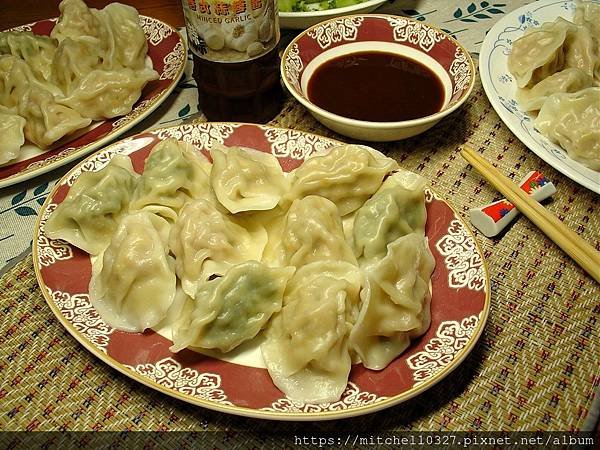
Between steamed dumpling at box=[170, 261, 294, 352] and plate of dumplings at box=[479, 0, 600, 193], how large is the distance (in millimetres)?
1087

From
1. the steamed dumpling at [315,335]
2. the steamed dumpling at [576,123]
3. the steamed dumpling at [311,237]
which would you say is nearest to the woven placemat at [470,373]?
the steamed dumpling at [315,335]

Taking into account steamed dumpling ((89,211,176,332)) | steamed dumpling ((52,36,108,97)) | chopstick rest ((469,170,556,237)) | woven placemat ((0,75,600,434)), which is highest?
steamed dumpling ((52,36,108,97))

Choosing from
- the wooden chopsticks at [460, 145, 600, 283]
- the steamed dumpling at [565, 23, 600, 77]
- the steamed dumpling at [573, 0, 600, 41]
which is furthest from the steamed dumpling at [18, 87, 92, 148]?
the steamed dumpling at [573, 0, 600, 41]

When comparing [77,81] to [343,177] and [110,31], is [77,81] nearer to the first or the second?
[110,31]

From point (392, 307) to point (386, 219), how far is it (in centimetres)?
31

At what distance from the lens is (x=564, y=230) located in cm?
186

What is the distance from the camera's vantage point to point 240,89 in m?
2.25

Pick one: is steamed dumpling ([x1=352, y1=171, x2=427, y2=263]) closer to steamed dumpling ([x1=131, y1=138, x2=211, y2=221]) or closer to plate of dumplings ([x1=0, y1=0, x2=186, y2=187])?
steamed dumpling ([x1=131, y1=138, x2=211, y2=221])

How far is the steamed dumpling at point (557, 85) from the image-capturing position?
227 centimetres

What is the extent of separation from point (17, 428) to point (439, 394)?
110 centimetres

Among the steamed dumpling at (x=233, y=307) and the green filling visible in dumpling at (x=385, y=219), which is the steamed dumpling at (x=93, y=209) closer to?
the steamed dumpling at (x=233, y=307)

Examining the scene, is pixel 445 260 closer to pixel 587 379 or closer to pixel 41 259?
pixel 587 379

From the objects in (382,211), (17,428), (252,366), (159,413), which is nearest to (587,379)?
(382,211)

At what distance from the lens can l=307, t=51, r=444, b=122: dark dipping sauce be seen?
2.24 m
